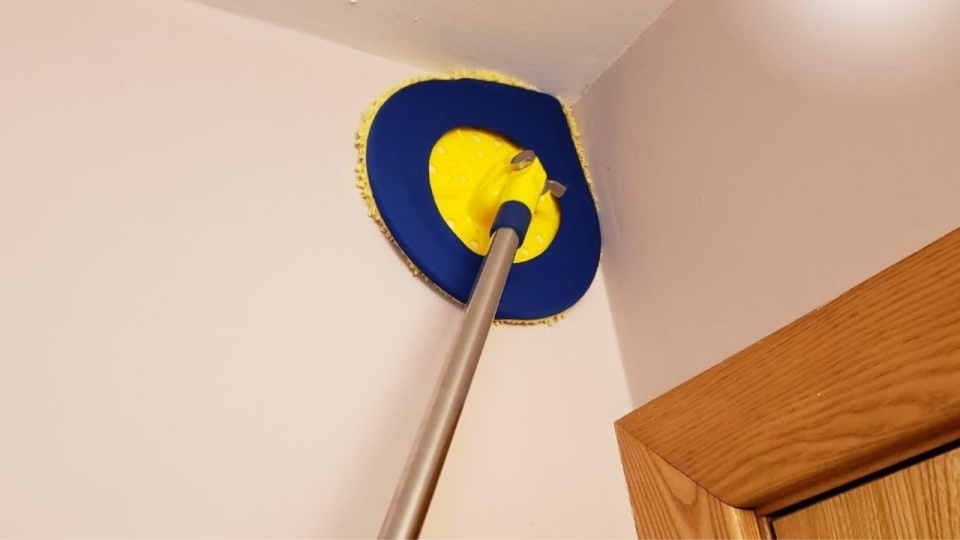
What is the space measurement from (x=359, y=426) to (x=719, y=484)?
0.86ft

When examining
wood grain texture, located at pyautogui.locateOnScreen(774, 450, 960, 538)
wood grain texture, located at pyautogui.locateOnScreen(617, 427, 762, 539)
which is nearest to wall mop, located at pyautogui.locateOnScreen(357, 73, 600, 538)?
wood grain texture, located at pyautogui.locateOnScreen(617, 427, 762, 539)

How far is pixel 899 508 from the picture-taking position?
0.48 meters

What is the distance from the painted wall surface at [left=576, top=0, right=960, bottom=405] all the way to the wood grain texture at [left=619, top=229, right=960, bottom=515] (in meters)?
0.02

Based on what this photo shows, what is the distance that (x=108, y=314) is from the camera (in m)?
0.49

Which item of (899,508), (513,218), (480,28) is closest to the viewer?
(899,508)

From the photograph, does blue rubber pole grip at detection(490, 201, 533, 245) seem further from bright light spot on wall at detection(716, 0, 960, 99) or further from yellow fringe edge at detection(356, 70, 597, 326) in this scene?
bright light spot on wall at detection(716, 0, 960, 99)

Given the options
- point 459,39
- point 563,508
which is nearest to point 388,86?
point 459,39

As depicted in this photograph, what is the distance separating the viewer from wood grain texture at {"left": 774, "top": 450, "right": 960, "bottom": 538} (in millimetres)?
460

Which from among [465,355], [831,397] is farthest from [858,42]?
[465,355]

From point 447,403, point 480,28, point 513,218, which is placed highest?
point 480,28

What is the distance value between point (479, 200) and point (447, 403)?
8.9 inches

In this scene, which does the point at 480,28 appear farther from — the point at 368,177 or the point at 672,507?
the point at 672,507

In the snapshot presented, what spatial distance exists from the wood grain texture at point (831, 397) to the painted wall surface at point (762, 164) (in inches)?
0.8

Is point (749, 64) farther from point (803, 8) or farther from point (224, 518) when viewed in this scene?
point (224, 518)
